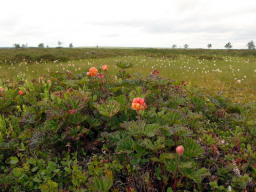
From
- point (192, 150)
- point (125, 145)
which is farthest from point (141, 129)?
point (192, 150)

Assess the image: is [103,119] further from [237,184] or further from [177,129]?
[237,184]

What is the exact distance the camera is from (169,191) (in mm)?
1341

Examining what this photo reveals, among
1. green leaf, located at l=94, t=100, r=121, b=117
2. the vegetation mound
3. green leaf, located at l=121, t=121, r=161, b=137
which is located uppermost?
green leaf, located at l=94, t=100, r=121, b=117

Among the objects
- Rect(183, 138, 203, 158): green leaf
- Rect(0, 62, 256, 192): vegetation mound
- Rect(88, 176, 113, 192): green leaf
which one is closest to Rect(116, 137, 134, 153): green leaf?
Rect(0, 62, 256, 192): vegetation mound

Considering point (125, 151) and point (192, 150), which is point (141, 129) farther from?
point (192, 150)

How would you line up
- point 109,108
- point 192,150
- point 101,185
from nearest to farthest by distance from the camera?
point 101,185 → point 192,150 → point 109,108

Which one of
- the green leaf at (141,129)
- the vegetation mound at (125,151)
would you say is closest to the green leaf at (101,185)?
the vegetation mound at (125,151)

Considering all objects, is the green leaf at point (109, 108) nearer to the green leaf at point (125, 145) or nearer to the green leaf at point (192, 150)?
the green leaf at point (125, 145)

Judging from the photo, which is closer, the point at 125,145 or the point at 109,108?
the point at 125,145

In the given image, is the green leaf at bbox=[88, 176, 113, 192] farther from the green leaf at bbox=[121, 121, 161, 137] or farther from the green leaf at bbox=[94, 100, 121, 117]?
the green leaf at bbox=[94, 100, 121, 117]

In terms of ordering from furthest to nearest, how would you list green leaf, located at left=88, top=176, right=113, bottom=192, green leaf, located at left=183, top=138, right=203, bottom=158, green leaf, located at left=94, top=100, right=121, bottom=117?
green leaf, located at left=94, top=100, right=121, bottom=117
green leaf, located at left=183, top=138, right=203, bottom=158
green leaf, located at left=88, top=176, right=113, bottom=192

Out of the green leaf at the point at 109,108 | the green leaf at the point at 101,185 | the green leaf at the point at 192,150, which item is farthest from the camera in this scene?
the green leaf at the point at 109,108

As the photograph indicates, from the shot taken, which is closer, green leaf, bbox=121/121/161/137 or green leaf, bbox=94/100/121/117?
green leaf, bbox=121/121/161/137

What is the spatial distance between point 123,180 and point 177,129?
69 cm
